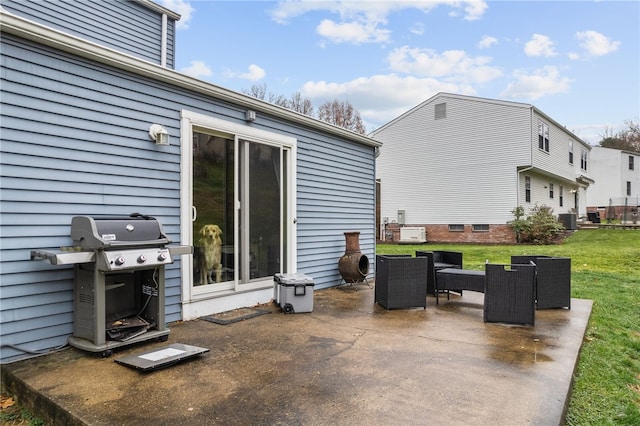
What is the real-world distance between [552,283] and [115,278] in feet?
16.0

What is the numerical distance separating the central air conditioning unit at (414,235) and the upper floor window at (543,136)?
20.1 feet

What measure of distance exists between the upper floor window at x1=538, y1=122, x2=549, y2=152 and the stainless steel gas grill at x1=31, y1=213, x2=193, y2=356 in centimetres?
1712

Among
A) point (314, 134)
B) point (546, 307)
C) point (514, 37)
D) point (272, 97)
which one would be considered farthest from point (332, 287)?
point (272, 97)

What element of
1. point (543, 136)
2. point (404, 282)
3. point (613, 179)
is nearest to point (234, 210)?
point (404, 282)

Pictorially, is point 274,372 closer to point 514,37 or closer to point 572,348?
point 572,348

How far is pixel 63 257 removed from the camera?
2771mm

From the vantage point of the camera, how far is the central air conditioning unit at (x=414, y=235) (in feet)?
55.9

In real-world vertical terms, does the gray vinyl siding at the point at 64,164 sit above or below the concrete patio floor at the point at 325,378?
above

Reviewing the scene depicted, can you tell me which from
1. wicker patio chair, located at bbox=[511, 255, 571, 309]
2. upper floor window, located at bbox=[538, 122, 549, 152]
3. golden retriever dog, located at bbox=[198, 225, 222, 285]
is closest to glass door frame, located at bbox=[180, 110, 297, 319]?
golden retriever dog, located at bbox=[198, 225, 222, 285]

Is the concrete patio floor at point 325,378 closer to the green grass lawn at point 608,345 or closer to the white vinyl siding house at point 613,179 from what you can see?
the green grass lawn at point 608,345

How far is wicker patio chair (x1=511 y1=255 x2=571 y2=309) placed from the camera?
4.73m

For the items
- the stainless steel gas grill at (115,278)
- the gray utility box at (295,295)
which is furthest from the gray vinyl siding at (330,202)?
the stainless steel gas grill at (115,278)

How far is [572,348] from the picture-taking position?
3.25 meters

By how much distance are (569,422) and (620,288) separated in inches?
232
